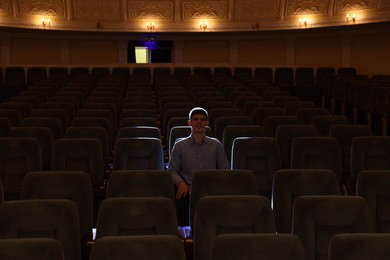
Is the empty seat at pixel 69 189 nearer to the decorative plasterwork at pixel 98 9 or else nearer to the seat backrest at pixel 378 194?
the seat backrest at pixel 378 194

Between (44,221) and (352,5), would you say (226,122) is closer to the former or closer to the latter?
(44,221)

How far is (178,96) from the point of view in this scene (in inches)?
428

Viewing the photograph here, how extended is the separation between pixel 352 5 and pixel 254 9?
342 cm

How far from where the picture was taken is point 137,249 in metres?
3.14

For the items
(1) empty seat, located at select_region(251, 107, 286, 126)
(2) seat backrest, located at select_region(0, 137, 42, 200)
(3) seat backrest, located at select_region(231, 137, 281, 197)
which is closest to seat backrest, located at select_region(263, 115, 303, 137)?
(1) empty seat, located at select_region(251, 107, 286, 126)

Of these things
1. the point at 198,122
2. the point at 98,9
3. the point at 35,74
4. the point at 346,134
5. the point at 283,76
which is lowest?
the point at 346,134

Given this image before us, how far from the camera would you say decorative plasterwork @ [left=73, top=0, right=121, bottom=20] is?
20109mm

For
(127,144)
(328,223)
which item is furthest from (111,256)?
(127,144)

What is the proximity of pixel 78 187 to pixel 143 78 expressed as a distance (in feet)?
37.5

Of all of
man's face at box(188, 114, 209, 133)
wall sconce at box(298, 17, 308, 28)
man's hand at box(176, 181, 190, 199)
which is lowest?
man's hand at box(176, 181, 190, 199)

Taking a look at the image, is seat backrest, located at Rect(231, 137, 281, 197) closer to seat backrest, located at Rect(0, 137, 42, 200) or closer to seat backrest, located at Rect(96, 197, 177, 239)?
seat backrest, located at Rect(0, 137, 42, 200)

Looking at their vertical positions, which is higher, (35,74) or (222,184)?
(35,74)

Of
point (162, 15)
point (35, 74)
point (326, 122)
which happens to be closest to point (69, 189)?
point (326, 122)

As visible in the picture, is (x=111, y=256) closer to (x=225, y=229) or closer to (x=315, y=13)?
(x=225, y=229)
